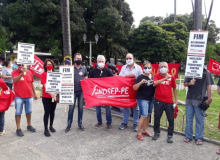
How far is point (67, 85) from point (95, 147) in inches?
71.2

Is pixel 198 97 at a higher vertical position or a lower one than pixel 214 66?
lower

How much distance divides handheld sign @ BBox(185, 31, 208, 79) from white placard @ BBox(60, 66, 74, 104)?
295 cm

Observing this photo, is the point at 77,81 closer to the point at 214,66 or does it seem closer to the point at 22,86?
the point at 22,86

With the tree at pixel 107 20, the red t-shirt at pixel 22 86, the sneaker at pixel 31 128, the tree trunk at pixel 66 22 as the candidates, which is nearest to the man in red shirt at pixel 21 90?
the red t-shirt at pixel 22 86

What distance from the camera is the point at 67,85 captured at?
5.11 m

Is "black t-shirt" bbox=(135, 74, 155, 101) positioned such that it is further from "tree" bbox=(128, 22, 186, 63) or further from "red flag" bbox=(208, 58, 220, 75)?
"tree" bbox=(128, 22, 186, 63)

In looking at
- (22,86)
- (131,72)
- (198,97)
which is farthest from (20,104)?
(198,97)

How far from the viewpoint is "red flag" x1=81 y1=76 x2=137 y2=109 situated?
5230 mm

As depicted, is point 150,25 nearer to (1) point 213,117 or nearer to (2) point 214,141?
(1) point 213,117

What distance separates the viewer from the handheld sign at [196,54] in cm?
426

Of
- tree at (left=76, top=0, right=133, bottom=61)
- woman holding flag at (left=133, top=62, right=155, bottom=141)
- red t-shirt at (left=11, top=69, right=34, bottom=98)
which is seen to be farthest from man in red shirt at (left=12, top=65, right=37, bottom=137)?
tree at (left=76, top=0, right=133, bottom=61)

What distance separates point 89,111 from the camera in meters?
7.33

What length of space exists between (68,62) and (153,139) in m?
5.06

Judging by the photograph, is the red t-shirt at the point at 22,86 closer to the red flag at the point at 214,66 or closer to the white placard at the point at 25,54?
the white placard at the point at 25,54
